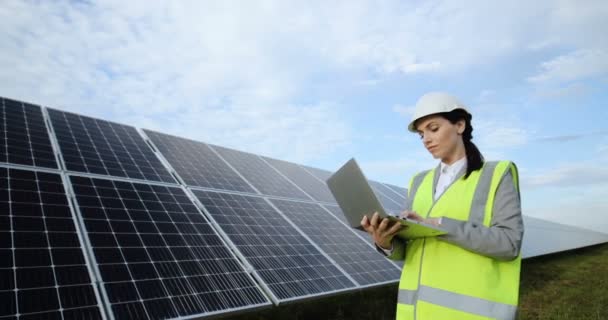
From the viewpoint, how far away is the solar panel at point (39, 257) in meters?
4.22

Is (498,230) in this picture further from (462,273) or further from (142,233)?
(142,233)

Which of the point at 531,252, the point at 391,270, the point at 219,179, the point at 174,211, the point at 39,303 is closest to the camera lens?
the point at 39,303

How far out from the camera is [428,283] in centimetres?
242

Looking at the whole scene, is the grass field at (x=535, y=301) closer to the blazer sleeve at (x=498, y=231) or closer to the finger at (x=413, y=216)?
the finger at (x=413, y=216)

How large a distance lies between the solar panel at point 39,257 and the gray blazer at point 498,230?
13.6ft

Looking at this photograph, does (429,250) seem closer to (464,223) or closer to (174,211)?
(464,223)

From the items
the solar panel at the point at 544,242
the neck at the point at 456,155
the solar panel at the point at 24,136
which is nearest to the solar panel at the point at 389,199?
the solar panel at the point at 544,242

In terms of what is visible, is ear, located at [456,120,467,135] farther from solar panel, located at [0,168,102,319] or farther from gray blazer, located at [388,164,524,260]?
solar panel, located at [0,168,102,319]

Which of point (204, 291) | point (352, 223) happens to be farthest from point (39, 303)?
point (352, 223)

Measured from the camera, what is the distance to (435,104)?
2.47 m

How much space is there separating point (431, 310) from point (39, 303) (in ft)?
13.9

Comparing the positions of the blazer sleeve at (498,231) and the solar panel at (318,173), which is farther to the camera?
the solar panel at (318,173)

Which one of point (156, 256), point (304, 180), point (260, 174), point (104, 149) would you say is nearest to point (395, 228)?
point (156, 256)

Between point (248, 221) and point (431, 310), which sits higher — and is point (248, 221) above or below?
below
